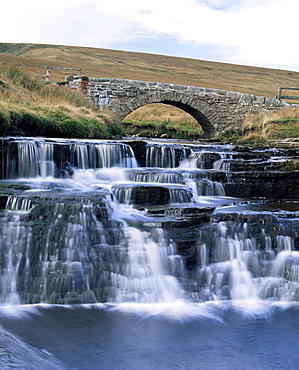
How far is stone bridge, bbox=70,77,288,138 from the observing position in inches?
803

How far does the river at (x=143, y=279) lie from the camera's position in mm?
Result: 5391

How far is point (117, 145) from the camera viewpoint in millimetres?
11641

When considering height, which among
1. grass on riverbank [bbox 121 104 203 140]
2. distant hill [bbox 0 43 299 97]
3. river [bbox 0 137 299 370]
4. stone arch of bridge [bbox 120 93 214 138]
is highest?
distant hill [bbox 0 43 299 97]

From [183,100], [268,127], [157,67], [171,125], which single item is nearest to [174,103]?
[183,100]

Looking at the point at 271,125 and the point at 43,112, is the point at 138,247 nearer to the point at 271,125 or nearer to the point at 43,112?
the point at 43,112

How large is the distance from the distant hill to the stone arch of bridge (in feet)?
70.3

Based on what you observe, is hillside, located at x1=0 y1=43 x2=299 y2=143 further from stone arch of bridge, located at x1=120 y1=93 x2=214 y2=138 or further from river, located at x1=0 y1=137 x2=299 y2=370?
river, located at x1=0 y1=137 x2=299 y2=370

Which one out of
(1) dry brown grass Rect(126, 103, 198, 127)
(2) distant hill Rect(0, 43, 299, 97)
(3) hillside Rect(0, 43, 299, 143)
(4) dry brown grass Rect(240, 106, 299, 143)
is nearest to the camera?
(3) hillside Rect(0, 43, 299, 143)

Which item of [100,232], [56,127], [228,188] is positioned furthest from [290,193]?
[56,127]

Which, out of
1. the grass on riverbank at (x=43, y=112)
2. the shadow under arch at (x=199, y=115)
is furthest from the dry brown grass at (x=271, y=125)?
the grass on riverbank at (x=43, y=112)

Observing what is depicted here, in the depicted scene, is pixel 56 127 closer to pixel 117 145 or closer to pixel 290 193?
pixel 117 145

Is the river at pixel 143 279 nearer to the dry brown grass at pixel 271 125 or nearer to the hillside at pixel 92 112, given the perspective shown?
the hillside at pixel 92 112

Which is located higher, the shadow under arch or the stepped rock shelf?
the shadow under arch

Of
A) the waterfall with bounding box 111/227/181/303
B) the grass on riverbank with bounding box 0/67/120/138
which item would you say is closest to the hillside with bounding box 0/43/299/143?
the grass on riverbank with bounding box 0/67/120/138
